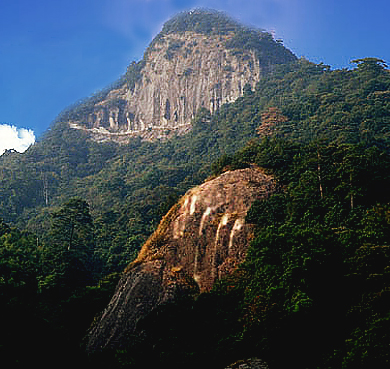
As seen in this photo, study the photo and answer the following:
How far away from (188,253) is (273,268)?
7647 millimetres

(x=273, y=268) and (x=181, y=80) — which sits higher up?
(x=181, y=80)

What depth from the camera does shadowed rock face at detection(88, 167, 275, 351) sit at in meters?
29.0

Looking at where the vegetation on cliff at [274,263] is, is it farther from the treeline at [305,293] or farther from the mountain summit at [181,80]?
the mountain summit at [181,80]

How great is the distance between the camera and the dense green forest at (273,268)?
21.7 metres

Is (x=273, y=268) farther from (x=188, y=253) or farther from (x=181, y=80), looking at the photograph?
(x=181, y=80)

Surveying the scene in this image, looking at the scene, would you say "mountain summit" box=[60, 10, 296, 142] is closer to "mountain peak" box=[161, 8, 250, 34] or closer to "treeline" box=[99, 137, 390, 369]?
"mountain peak" box=[161, 8, 250, 34]

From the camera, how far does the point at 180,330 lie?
26.3 metres

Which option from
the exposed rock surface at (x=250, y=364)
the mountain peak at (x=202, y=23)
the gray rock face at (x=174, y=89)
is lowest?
the exposed rock surface at (x=250, y=364)

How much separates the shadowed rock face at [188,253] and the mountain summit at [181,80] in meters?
65.3

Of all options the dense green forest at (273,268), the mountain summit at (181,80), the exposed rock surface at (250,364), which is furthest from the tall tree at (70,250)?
the mountain summit at (181,80)

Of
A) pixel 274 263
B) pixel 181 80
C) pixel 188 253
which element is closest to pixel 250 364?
pixel 274 263

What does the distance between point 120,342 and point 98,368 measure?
9.20 feet

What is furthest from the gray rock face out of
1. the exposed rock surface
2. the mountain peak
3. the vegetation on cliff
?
the exposed rock surface

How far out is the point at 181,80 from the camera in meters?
107
